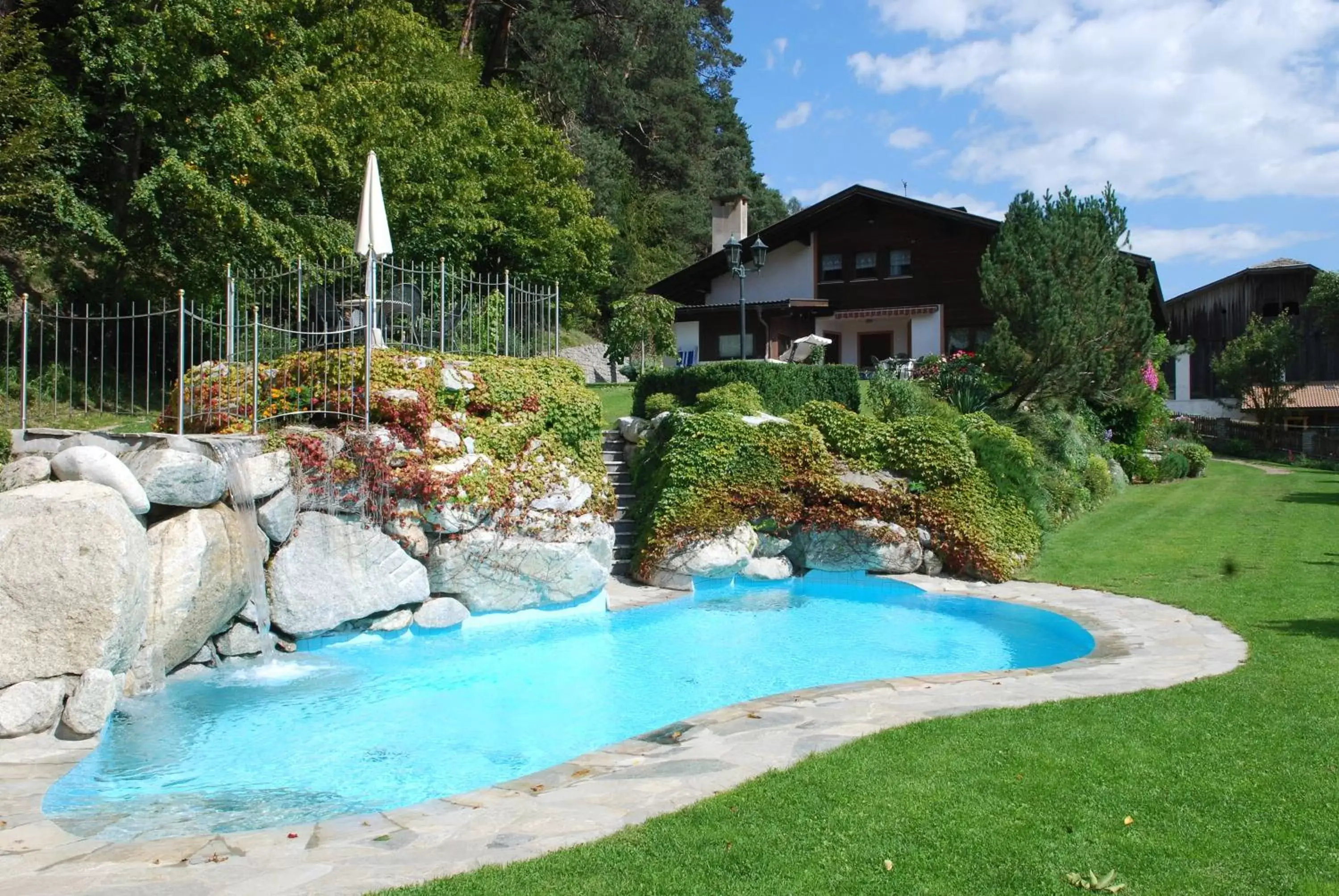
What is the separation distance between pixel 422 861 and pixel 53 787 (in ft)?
10.7

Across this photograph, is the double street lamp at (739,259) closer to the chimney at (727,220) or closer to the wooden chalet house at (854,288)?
the wooden chalet house at (854,288)

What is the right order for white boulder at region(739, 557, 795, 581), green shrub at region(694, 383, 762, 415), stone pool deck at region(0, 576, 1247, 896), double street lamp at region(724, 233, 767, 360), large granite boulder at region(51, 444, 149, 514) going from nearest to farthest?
stone pool deck at region(0, 576, 1247, 896), large granite boulder at region(51, 444, 149, 514), white boulder at region(739, 557, 795, 581), green shrub at region(694, 383, 762, 415), double street lamp at region(724, 233, 767, 360)

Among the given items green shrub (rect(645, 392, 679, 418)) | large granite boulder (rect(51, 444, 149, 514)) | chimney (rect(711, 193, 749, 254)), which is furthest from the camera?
chimney (rect(711, 193, 749, 254))

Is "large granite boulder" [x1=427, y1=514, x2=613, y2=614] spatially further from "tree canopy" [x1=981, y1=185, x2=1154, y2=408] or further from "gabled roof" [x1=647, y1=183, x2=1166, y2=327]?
"gabled roof" [x1=647, y1=183, x2=1166, y2=327]

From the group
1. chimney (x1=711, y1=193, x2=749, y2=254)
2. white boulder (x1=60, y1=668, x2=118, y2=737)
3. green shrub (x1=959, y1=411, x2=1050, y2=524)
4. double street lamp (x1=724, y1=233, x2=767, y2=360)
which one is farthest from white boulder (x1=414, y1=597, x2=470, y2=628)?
chimney (x1=711, y1=193, x2=749, y2=254)

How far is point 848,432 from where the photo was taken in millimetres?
14727

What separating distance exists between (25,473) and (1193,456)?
25678 millimetres

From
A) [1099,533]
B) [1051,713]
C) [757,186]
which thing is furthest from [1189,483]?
[757,186]

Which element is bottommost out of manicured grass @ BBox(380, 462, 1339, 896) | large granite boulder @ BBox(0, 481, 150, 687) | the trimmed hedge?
manicured grass @ BBox(380, 462, 1339, 896)

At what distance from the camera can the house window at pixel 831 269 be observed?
32500 millimetres

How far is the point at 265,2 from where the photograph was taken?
18531mm

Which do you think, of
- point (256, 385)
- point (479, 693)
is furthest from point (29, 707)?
point (256, 385)

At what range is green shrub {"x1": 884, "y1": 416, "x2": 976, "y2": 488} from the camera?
1418 cm

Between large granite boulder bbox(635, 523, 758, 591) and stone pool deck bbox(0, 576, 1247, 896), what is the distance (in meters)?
5.91
